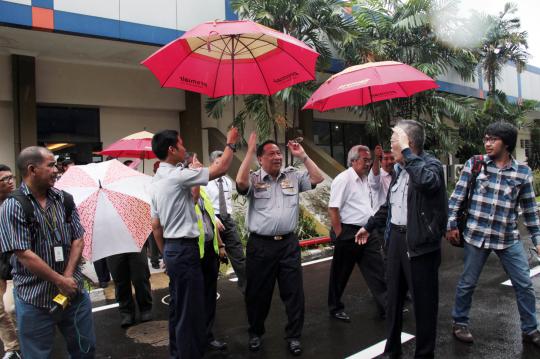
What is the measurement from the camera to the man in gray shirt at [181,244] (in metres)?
3.32


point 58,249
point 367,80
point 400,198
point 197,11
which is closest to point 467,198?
point 400,198

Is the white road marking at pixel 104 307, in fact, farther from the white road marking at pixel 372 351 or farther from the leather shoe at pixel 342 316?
the white road marking at pixel 372 351

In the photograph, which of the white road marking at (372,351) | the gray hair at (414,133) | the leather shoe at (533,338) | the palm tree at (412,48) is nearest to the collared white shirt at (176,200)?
the gray hair at (414,133)

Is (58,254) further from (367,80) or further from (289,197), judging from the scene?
(367,80)

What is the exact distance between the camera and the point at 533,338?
392 centimetres

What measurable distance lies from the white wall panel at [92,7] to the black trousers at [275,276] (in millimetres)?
7608

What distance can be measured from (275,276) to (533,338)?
2.37 meters

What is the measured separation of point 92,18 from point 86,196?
7.24 meters

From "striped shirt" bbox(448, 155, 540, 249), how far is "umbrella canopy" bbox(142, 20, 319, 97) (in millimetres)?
1889

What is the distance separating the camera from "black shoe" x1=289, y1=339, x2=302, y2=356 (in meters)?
3.89

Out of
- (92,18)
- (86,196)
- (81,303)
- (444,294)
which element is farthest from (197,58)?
(92,18)

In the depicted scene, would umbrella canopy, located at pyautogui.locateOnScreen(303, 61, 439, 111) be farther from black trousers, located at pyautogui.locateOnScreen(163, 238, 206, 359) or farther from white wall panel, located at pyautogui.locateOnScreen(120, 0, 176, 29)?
white wall panel, located at pyautogui.locateOnScreen(120, 0, 176, 29)

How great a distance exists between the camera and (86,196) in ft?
11.6

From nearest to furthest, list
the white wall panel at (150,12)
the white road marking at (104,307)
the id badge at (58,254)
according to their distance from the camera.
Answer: the id badge at (58,254) < the white road marking at (104,307) < the white wall panel at (150,12)
